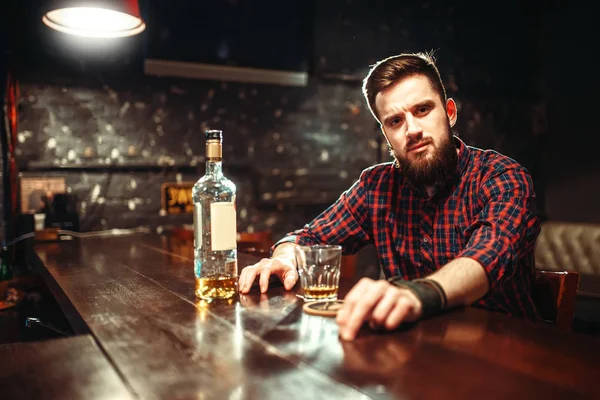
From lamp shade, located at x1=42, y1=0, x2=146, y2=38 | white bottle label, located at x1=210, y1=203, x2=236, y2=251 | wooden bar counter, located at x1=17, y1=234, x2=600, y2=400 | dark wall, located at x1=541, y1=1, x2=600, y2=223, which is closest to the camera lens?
wooden bar counter, located at x1=17, y1=234, x2=600, y2=400

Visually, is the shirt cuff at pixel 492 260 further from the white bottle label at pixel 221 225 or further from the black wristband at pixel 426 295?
the white bottle label at pixel 221 225

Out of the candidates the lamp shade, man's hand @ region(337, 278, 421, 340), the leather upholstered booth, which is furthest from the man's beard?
the leather upholstered booth

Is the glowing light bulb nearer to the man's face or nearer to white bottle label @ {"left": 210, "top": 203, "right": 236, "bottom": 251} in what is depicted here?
the man's face

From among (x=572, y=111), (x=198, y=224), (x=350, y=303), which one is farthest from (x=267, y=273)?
(x=572, y=111)

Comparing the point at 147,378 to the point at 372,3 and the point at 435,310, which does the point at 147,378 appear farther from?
the point at 372,3

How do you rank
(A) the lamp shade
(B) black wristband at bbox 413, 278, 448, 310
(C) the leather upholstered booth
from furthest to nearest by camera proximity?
(C) the leather upholstered booth, (A) the lamp shade, (B) black wristband at bbox 413, 278, 448, 310

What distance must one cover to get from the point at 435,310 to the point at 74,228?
2.65m

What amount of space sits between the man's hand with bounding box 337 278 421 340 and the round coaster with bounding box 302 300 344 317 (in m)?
0.13

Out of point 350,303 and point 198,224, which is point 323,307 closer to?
point 350,303

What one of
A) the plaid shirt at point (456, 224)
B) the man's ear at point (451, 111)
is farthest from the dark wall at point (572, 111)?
the plaid shirt at point (456, 224)

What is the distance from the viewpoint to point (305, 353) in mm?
778

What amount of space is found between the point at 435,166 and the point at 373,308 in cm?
83

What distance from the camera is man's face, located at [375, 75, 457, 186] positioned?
1613mm

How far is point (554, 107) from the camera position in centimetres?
488
